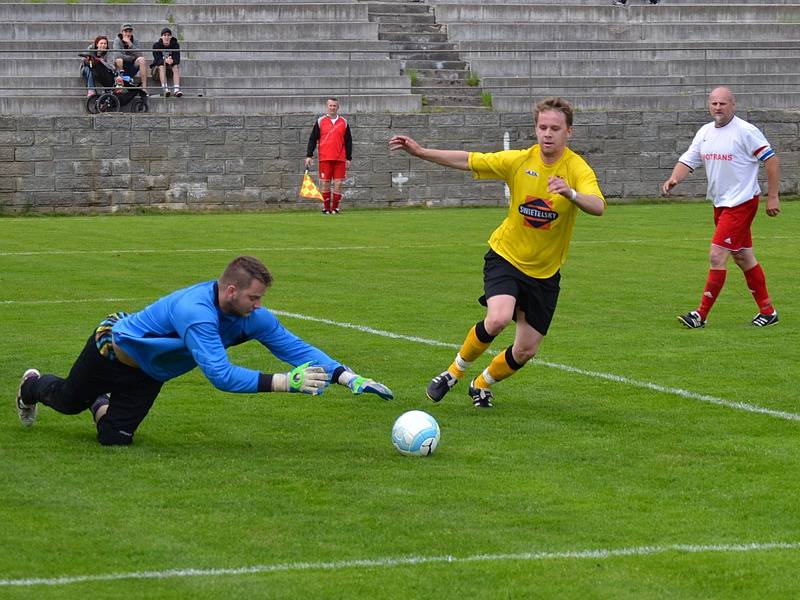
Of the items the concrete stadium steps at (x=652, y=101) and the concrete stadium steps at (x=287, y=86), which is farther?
the concrete stadium steps at (x=652, y=101)

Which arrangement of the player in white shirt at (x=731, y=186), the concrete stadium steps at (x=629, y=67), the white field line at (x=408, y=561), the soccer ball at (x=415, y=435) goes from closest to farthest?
the white field line at (x=408, y=561)
the soccer ball at (x=415, y=435)
the player in white shirt at (x=731, y=186)
the concrete stadium steps at (x=629, y=67)

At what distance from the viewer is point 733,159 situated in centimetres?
1316

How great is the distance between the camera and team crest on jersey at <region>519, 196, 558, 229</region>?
9.12 m

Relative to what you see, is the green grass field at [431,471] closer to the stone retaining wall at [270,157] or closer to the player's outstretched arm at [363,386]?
the player's outstretched arm at [363,386]

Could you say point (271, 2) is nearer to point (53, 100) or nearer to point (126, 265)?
point (53, 100)

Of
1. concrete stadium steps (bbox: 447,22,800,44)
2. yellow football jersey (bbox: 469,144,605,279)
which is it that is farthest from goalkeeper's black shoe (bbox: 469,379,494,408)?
concrete stadium steps (bbox: 447,22,800,44)

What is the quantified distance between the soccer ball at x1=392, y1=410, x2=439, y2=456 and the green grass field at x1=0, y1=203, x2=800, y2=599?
121mm

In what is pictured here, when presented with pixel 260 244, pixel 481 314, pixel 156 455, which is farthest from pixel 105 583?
pixel 260 244

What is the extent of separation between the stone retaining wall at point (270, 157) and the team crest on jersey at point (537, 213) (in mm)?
20420

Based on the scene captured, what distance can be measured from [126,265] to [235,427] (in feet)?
32.8

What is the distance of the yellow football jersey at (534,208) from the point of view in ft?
29.9

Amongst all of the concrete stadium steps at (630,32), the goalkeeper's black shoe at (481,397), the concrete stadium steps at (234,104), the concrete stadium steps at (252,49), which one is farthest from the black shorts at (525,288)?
the concrete stadium steps at (630,32)

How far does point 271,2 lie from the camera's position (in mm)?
33719

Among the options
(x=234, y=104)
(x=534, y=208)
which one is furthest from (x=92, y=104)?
(x=534, y=208)
